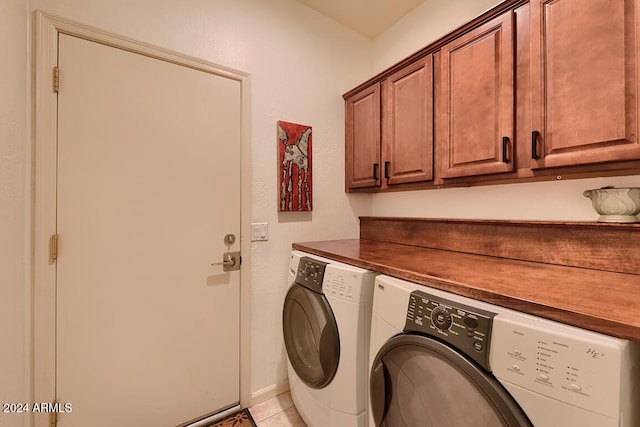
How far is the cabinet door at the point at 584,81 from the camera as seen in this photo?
90 cm

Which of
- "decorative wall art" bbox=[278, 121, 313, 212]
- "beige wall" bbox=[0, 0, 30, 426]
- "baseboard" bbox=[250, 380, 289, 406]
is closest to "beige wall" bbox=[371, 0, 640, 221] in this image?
"decorative wall art" bbox=[278, 121, 313, 212]

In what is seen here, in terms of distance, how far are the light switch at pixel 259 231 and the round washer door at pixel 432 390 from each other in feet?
3.46

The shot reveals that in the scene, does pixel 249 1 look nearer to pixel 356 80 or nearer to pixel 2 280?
pixel 356 80

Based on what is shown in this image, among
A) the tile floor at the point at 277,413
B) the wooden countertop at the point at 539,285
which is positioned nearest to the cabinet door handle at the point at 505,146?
the wooden countertop at the point at 539,285

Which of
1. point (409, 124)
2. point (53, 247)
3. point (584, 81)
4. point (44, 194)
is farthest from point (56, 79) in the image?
point (584, 81)

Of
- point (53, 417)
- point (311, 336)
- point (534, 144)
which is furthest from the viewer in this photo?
point (311, 336)

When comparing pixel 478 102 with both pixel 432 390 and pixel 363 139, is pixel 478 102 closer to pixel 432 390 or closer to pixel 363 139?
pixel 363 139

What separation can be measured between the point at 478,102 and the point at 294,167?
115 centimetres

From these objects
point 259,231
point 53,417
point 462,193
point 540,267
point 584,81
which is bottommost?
point 53,417

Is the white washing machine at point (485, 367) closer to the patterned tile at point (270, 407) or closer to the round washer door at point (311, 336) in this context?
the round washer door at point (311, 336)

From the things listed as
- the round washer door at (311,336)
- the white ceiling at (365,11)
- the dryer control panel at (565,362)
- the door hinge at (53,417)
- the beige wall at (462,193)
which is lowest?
the door hinge at (53,417)

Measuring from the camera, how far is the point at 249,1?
1705 millimetres

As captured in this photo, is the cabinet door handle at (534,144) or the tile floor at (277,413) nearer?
the cabinet door handle at (534,144)

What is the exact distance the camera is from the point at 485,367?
0.70 metres
